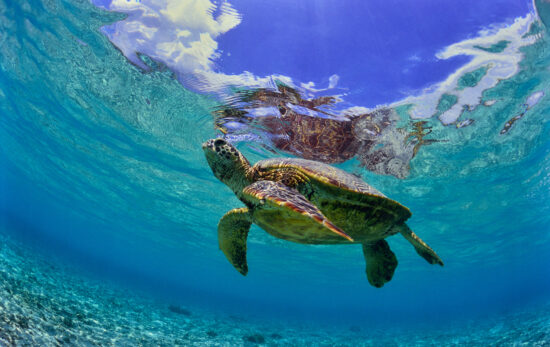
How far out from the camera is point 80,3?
6145 millimetres

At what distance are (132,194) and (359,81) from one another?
1977 centimetres

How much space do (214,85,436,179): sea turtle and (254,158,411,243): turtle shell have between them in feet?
13.8

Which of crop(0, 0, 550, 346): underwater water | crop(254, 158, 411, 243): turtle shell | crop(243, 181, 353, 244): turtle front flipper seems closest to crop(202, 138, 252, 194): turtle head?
crop(254, 158, 411, 243): turtle shell

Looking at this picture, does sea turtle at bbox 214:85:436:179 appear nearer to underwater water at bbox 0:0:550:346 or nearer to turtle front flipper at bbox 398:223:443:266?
underwater water at bbox 0:0:550:346

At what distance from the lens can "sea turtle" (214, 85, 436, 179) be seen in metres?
7.74

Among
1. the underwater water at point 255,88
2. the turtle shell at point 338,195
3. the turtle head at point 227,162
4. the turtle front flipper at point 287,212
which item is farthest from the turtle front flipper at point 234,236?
the underwater water at point 255,88

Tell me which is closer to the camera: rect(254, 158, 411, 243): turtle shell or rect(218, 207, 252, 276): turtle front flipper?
rect(254, 158, 411, 243): turtle shell

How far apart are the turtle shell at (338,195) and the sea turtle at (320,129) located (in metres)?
4.19

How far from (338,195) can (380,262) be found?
264 centimetres

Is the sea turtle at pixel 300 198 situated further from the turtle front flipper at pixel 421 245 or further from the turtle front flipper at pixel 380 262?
the turtle front flipper at pixel 380 262

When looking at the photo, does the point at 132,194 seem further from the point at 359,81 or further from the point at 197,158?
the point at 359,81

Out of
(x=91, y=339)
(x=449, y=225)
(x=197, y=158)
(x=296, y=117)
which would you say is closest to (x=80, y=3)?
(x=296, y=117)

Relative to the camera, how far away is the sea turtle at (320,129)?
25.4 feet

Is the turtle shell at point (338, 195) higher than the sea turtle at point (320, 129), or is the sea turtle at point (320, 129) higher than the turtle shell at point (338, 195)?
the sea turtle at point (320, 129)
